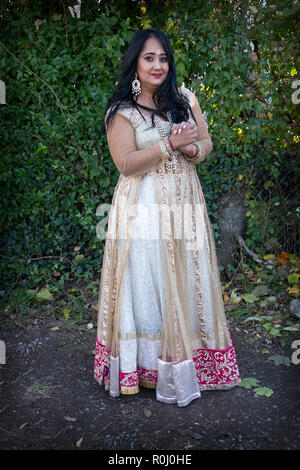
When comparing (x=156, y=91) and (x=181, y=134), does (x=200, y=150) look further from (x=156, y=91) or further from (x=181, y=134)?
(x=156, y=91)

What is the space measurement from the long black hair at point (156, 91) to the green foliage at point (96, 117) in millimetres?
1145

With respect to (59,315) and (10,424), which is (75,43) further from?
(10,424)

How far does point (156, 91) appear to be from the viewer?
2.33 meters

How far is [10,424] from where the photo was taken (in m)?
2.28

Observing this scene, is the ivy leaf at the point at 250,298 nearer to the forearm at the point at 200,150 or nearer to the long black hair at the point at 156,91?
the forearm at the point at 200,150

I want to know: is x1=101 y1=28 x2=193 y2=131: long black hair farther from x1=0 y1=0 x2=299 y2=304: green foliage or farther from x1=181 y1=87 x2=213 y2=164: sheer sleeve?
x1=0 y1=0 x2=299 y2=304: green foliage

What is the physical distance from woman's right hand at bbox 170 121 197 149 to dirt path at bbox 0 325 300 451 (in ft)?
4.74

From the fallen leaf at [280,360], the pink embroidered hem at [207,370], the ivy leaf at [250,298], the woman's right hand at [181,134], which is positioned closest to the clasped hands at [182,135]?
the woman's right hand at [181,134]

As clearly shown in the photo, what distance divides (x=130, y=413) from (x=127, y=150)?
4.70 ft

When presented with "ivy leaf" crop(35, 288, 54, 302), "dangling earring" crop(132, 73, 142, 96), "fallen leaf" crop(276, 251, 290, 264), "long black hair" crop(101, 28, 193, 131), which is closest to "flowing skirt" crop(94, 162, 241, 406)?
"long black hair" crop(101, 28, 193, 131)

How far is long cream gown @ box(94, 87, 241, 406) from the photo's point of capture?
2266 millimetres

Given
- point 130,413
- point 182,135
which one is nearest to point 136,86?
point 182,135
